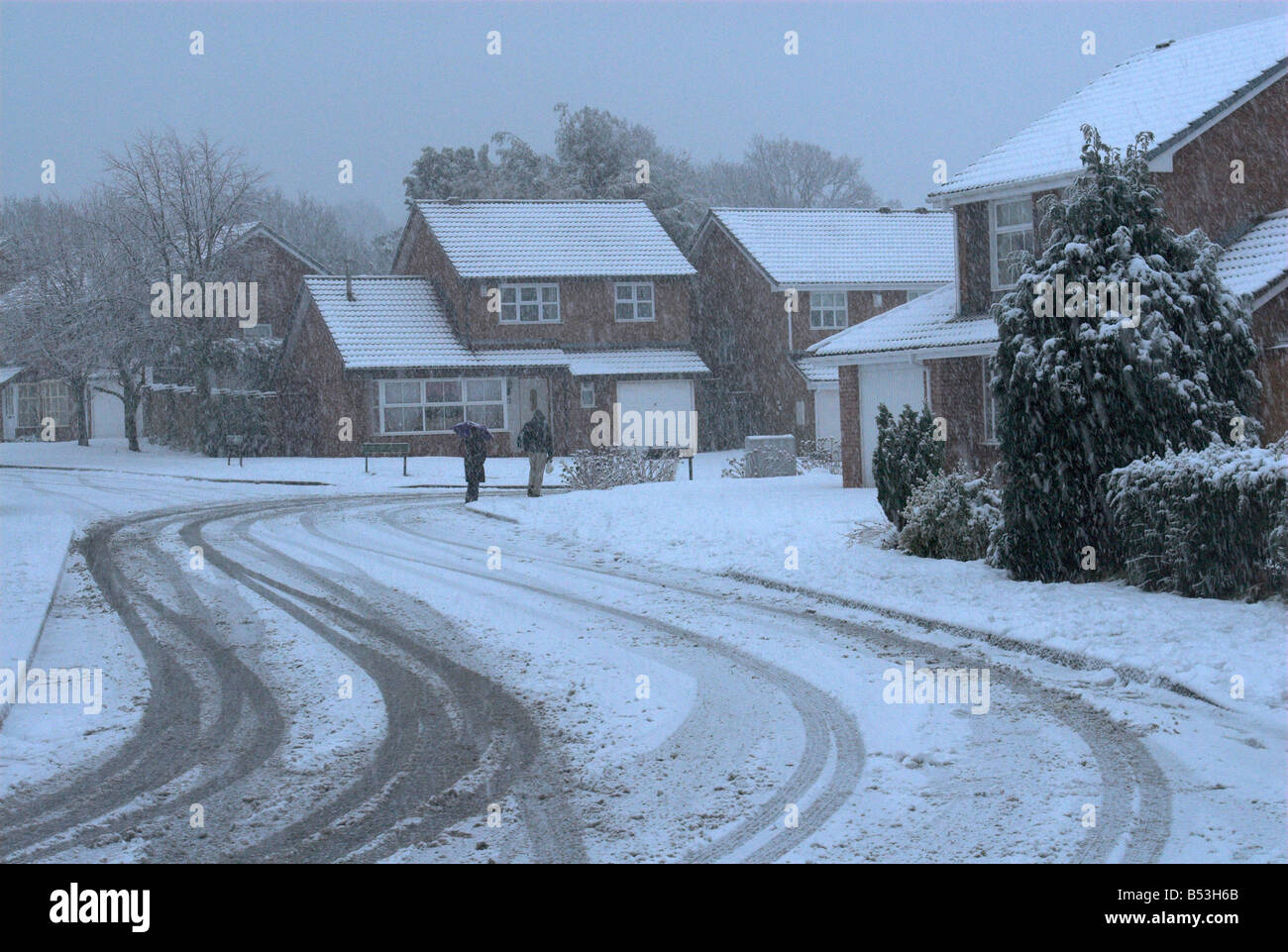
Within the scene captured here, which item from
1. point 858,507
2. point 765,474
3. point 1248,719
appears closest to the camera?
point 1248,719

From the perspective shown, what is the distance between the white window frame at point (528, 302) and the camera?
42781 mm

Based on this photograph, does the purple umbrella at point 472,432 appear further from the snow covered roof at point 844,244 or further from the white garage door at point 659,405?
the snow covered roof at point 844,244

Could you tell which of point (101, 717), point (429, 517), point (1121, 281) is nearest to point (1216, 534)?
point (1121, 281)

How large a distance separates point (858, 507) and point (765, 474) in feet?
28.7

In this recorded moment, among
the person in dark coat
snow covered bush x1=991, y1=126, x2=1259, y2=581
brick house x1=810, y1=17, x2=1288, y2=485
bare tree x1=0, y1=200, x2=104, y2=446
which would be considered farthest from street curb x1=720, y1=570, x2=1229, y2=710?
bare tree x1=0, y1=200, x2=104, y2=446

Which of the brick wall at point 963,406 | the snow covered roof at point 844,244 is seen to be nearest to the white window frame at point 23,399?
the snow covered roof at point 844,244

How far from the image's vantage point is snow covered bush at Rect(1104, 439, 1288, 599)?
412 inches

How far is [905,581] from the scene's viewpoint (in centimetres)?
1273

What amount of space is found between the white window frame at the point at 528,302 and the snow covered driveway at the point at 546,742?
3061 cm

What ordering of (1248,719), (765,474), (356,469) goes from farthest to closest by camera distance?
(356,469)
(765,474)
(1248,719)

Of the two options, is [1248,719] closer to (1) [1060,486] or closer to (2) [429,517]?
(1) [1060,486]

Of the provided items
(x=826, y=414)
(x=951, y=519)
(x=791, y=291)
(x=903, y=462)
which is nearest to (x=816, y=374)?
(x=826, y=414)

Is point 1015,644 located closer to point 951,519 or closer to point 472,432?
point 951,519

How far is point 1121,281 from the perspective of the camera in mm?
12500
